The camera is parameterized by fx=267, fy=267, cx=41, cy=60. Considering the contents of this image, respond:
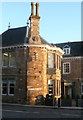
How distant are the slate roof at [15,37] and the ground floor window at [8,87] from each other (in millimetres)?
4842

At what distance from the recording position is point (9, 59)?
114 feet

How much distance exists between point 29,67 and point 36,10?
24.6ft

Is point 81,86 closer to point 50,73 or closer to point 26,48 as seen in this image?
point 50,73

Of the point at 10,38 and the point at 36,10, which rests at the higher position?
the point at 36,10

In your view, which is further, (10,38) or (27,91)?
(10,38)

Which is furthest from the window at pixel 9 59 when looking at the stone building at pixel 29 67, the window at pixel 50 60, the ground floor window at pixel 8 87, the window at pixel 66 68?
the window at pixel 66 68

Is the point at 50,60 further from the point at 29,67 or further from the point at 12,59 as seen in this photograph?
the point at 12,59

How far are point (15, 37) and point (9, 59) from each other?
332 cm

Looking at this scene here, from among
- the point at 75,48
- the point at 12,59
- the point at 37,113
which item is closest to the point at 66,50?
the point at 75,48

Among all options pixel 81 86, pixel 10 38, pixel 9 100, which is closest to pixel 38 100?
pixel 9 100

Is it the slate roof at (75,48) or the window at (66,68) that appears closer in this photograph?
the window at (66,68)

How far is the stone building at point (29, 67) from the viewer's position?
33.0m

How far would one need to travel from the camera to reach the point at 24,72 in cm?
3312

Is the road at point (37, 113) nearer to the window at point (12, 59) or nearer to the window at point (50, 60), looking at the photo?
the window at point (12, 59)
